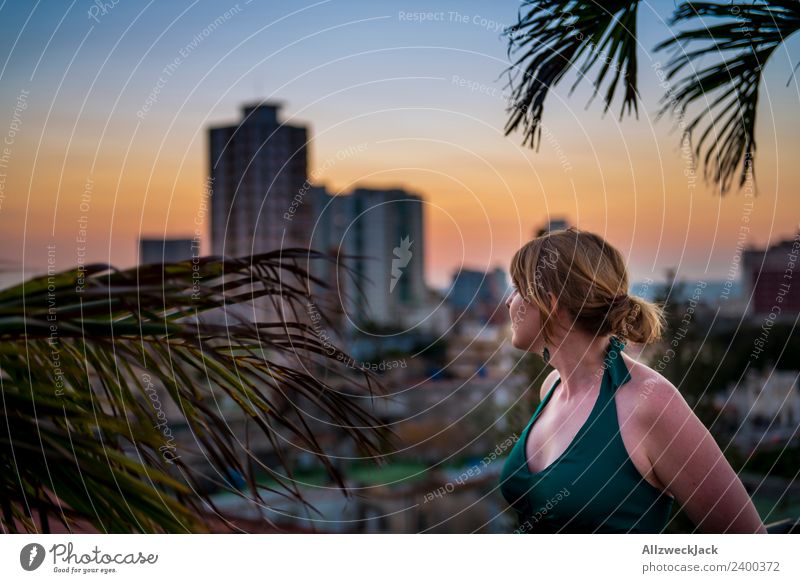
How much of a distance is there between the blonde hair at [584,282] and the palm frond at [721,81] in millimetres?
936

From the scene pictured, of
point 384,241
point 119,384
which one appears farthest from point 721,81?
point 384,241

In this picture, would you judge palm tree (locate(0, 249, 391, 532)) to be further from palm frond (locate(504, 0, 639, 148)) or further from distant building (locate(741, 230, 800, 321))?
distant building (locate(741, 230, 800, 321))

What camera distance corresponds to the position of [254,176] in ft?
8.36

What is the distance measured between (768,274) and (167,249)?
1.78 meters

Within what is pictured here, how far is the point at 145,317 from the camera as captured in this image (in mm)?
1342

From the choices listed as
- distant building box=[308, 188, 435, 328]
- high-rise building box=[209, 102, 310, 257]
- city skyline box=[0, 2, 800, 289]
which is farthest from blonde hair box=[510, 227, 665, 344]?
high-rise building box=[209, 102, 310, 257]

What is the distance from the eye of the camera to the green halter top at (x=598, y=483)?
1219 mm

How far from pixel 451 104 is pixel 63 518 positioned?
1596mm

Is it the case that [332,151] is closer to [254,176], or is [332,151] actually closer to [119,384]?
[254,176]

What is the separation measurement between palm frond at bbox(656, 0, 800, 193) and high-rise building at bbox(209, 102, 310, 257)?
1.01 metres
